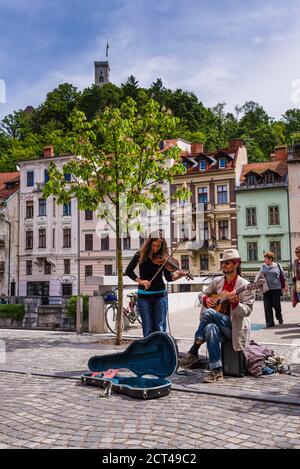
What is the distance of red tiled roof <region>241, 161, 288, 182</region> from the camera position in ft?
144

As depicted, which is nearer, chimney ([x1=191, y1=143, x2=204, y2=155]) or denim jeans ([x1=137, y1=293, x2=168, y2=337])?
denim jeans ([x1=137, y1=293, x2=168, y2=337])

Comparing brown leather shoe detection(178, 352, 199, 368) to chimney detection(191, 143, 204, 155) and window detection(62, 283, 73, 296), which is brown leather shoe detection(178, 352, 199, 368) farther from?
chimney detection(191, 143, 204, 155)

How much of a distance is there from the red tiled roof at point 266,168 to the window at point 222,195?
78.5 inches

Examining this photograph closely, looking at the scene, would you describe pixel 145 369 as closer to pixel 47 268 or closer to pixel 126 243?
pixel 126 243

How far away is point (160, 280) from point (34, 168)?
4532cm

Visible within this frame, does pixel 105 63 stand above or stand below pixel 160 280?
above

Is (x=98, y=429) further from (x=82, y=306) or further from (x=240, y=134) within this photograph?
(x=240, y=134)

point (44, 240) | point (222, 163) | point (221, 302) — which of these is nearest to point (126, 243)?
point (44, 240)

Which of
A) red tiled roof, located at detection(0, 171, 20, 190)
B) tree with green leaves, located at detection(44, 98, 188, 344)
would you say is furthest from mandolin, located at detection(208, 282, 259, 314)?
red tiled roof, located at detection(0, 171, 20, 190)

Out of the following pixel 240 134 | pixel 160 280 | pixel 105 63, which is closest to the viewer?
pixel 160 280

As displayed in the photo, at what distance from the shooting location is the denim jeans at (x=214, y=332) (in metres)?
6.35

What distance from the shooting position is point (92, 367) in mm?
6617
